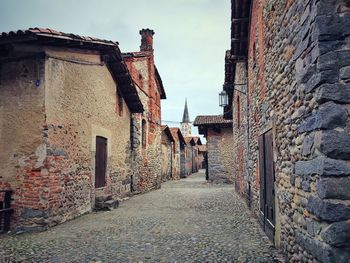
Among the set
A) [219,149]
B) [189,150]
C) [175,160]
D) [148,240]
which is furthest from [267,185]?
[189,150]

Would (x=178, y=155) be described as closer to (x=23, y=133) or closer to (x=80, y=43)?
(x=80, y=43)

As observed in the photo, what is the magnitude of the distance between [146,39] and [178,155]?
53.7 ft

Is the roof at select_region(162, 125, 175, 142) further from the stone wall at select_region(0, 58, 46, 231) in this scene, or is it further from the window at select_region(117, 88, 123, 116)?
the stone wall at select_region(0, 58, 46, 231)

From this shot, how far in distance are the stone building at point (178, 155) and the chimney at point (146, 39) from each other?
1343cm

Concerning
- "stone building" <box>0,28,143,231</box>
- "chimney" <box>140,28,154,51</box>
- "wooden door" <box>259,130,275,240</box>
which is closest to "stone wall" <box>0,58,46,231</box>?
"stone building" <box>0,28,143,231</box>

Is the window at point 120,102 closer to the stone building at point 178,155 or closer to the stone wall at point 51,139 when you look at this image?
the stone wall at point 51,139

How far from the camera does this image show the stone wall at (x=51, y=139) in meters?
6.62

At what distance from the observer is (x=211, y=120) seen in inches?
813

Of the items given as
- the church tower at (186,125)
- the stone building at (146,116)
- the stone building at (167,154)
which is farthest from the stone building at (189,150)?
the church tower at (186,125)

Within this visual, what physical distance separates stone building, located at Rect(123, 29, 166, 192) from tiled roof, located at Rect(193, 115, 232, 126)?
3332 mm

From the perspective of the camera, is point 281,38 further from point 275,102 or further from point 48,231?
point 48,231

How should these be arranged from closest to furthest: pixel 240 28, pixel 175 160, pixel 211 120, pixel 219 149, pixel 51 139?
pixel 51 139 → pixel 240 28 → pixel 219 149 → pixel 211 120 → pixel 175 160

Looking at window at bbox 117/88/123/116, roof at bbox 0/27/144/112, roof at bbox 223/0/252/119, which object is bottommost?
window at bbox 117/88/123/116

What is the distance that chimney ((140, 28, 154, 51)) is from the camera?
17.1 m
